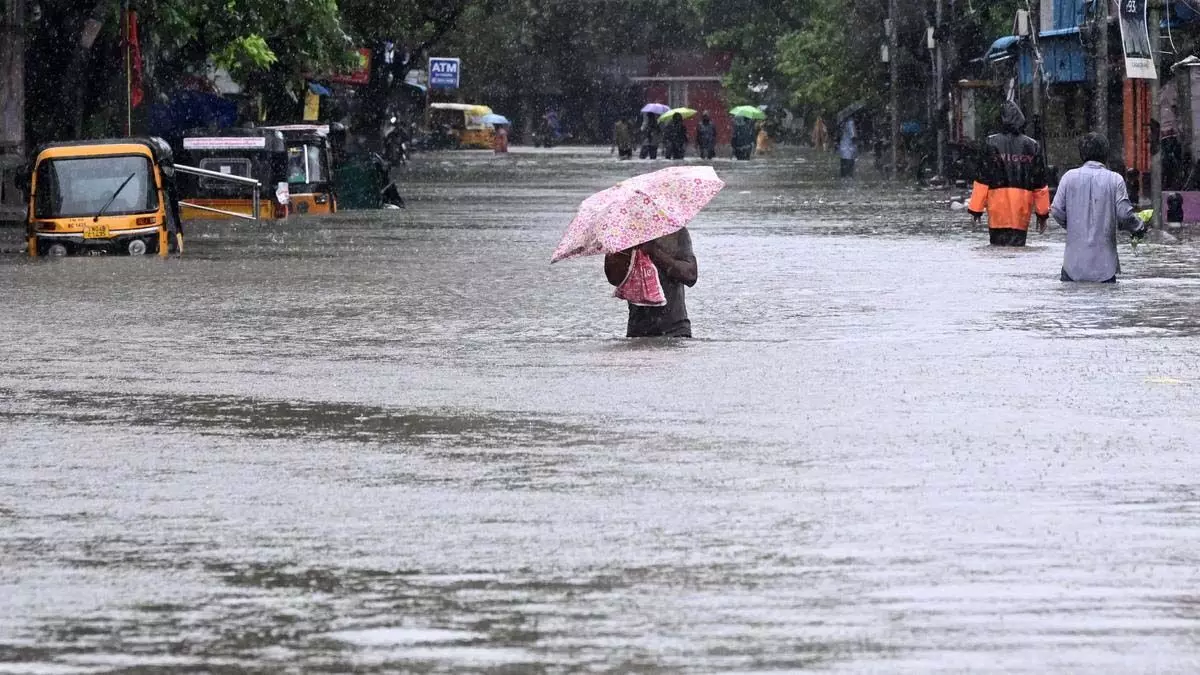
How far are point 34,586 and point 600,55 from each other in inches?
4302

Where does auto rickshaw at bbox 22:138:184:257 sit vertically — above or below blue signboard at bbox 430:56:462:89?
below

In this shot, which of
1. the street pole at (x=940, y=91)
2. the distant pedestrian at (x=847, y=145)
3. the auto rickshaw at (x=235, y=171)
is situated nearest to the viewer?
the auto rickshaw at (x=235, y=171)

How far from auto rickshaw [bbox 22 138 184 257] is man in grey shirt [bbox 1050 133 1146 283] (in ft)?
38.3

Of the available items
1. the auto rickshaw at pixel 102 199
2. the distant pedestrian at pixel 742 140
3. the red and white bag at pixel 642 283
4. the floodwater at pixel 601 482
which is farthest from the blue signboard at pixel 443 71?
the red and white bag at pixel 642 283

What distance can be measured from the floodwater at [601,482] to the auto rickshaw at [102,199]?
8156mm

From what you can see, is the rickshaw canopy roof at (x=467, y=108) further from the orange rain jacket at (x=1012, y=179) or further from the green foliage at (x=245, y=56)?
the orange rain jacket at (x=1012, y=179)

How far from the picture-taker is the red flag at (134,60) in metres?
37.3

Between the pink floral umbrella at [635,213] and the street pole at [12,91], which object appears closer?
the pink floral umbrella at [635,213]

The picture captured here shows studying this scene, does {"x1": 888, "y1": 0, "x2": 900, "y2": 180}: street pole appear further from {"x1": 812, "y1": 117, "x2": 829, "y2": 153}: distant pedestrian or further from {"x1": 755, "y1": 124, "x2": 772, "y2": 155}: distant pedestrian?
{"x1": 812, "y1": 117, "x2": 829, "y2": 153}: distant pedestrian

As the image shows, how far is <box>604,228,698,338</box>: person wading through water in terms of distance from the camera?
16625 millimetres

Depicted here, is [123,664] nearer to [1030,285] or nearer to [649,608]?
[649,608]

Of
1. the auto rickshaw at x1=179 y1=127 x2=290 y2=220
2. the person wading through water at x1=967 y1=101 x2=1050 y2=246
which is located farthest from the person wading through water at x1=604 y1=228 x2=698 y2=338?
the auto rickshaw at x1=179 y1=127 x2=290 y2=220

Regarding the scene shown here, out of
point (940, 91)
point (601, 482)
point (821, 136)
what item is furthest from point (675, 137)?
point (601, 482)

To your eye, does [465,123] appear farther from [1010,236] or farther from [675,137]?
[1010,236]
